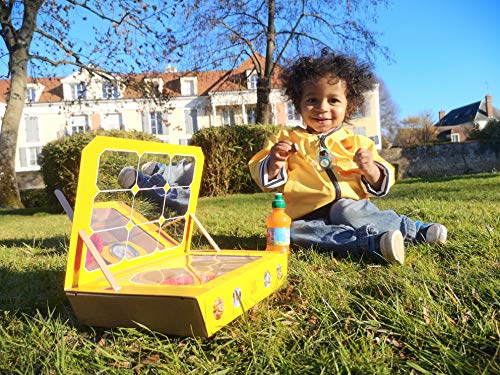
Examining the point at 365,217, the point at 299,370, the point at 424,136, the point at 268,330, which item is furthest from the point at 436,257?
the point at 424,136

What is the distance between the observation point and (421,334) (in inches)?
50.1

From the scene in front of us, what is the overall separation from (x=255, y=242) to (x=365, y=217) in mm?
766

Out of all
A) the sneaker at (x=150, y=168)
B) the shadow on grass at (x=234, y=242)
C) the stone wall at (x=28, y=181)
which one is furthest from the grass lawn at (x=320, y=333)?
the stone wall at (x=28, y=181)

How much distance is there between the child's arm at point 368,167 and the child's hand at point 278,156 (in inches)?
A: 14.8

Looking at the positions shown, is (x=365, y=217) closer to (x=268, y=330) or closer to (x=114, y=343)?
(x=268, y=330)

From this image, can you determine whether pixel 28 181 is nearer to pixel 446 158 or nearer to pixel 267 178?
pixel 446 158

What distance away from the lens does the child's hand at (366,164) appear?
247 centimetres

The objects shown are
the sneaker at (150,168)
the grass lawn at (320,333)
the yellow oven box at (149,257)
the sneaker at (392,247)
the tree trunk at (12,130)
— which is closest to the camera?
the grass lawn at (320,333)

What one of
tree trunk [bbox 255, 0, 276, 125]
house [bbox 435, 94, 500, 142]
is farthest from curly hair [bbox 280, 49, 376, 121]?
house [bbox 435, 94, 500, 142]

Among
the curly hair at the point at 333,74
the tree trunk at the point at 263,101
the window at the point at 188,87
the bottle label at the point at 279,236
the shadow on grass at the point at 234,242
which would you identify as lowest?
the shadow on grass at the point at 234,242

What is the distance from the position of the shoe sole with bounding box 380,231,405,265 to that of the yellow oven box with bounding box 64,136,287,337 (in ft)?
1.75

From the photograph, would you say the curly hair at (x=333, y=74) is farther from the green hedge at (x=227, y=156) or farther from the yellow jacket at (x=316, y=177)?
the green hedge at (x=227, y=156)

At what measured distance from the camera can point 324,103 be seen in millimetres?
2752

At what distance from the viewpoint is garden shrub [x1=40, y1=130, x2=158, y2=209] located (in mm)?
8219
